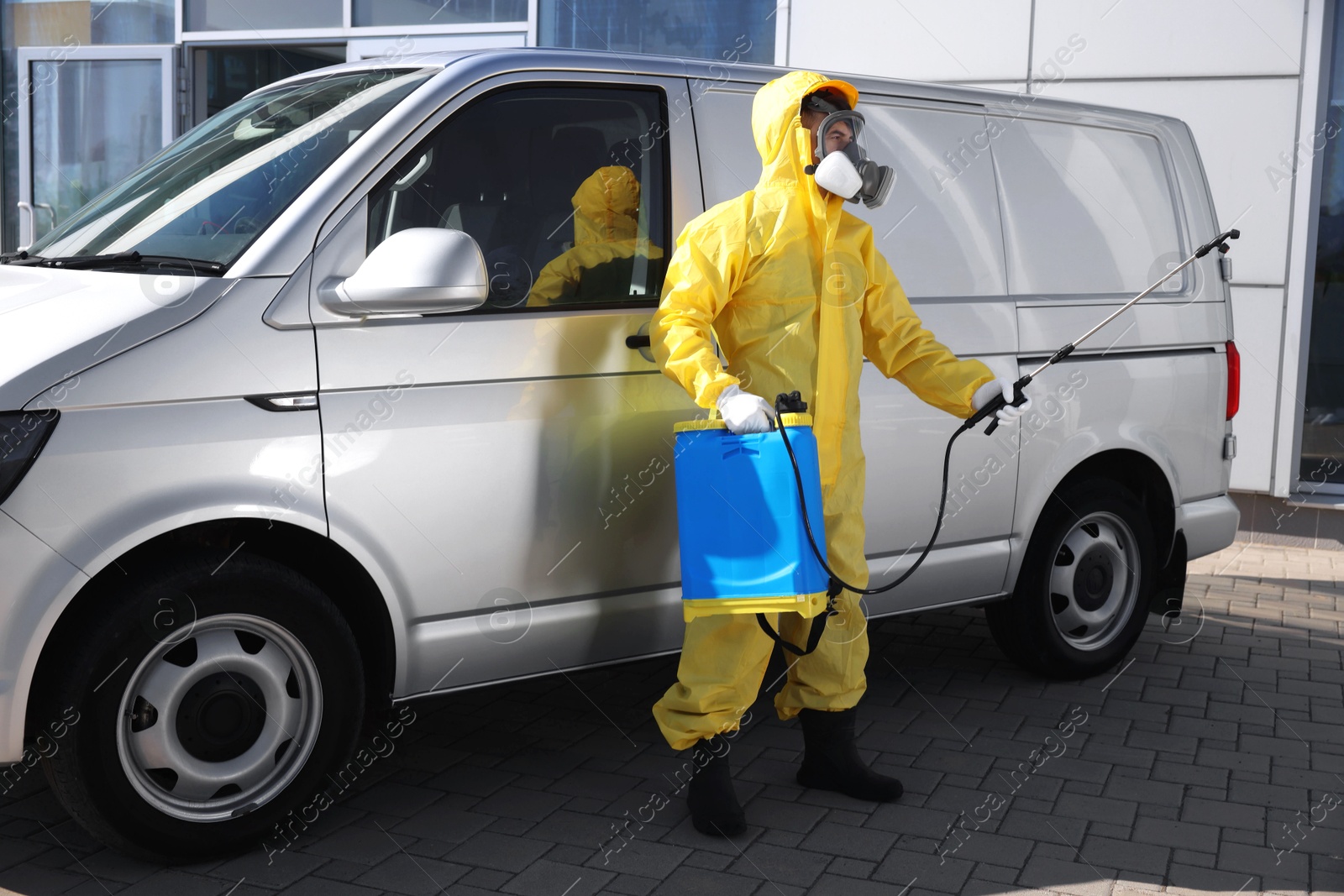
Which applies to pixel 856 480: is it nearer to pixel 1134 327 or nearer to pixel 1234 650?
pixel 1134 327

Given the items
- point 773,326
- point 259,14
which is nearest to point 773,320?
point 773,326

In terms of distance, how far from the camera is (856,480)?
3744 mm

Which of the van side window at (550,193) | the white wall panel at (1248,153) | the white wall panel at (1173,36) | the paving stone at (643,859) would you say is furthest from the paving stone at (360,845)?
the white wall panel at (1173,36)

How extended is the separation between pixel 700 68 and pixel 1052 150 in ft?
5.27

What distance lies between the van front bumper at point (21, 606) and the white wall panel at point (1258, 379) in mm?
7233

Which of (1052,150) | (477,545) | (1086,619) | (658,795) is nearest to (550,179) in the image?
(477,545)

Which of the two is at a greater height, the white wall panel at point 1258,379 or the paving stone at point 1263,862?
the white wall panel at point 1258,379

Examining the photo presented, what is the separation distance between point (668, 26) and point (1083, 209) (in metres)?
5.13

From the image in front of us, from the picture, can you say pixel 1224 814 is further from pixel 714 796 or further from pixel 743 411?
pixel 743 411

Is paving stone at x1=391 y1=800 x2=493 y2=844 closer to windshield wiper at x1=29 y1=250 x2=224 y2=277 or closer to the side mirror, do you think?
the side mirror

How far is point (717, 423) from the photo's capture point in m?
3.38

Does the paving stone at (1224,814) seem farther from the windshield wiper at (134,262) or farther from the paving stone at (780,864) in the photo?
the windshield wiper at (134,262)

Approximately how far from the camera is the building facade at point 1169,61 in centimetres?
816

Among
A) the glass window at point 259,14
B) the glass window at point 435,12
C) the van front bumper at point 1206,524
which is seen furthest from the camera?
the glass window at point 259,14
